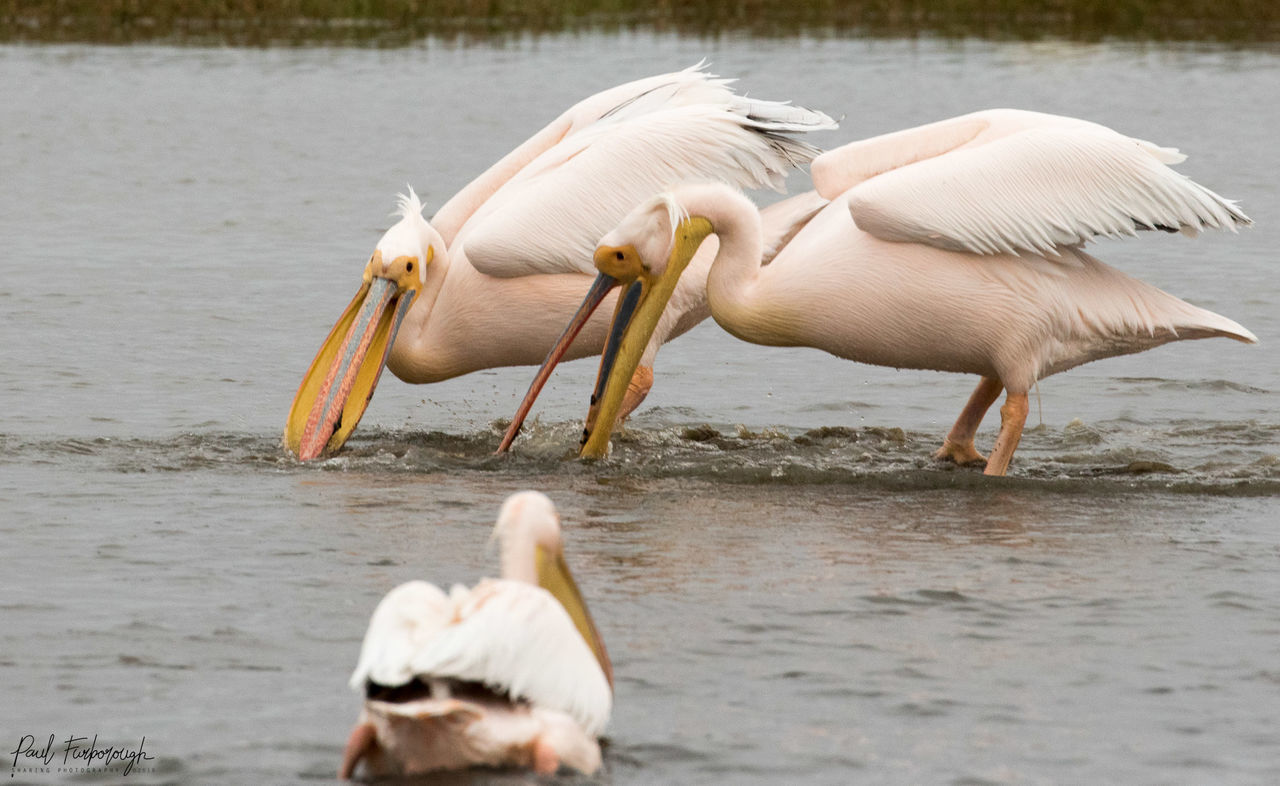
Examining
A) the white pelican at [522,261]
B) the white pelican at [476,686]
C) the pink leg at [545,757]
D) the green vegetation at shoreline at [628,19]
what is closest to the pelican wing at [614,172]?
the white pelican at [522,261]

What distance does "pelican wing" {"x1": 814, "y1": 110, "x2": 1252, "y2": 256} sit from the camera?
5.97 m

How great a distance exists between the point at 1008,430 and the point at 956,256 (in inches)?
22.7

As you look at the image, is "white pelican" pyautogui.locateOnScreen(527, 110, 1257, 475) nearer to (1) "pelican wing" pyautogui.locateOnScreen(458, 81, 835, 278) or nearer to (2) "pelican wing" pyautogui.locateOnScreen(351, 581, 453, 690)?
(1) "pelican wing" pyautogui.locateOnScreen(458, 81, 835, 278)

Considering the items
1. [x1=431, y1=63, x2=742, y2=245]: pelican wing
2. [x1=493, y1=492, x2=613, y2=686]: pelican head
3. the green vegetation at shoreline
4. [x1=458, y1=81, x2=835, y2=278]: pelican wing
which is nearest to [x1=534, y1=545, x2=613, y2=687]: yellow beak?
[x1=493, y1=492, x2=613, y2=686]: pelican head

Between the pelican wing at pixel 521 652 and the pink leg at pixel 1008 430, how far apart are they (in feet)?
9.66

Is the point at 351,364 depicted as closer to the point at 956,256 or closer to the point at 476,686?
the point at 956,256

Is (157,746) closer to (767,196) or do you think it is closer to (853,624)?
(853,624)

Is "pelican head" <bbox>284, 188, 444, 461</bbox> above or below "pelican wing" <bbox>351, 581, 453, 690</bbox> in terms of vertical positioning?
below

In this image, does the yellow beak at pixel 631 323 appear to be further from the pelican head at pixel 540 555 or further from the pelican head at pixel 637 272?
the pelican head at pixel 540 555

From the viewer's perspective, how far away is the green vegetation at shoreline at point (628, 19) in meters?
26.2

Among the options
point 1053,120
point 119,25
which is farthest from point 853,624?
point 119,25

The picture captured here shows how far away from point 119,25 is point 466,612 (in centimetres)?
2472

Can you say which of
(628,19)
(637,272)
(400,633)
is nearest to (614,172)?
(637,272)

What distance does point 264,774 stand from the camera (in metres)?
3.58
